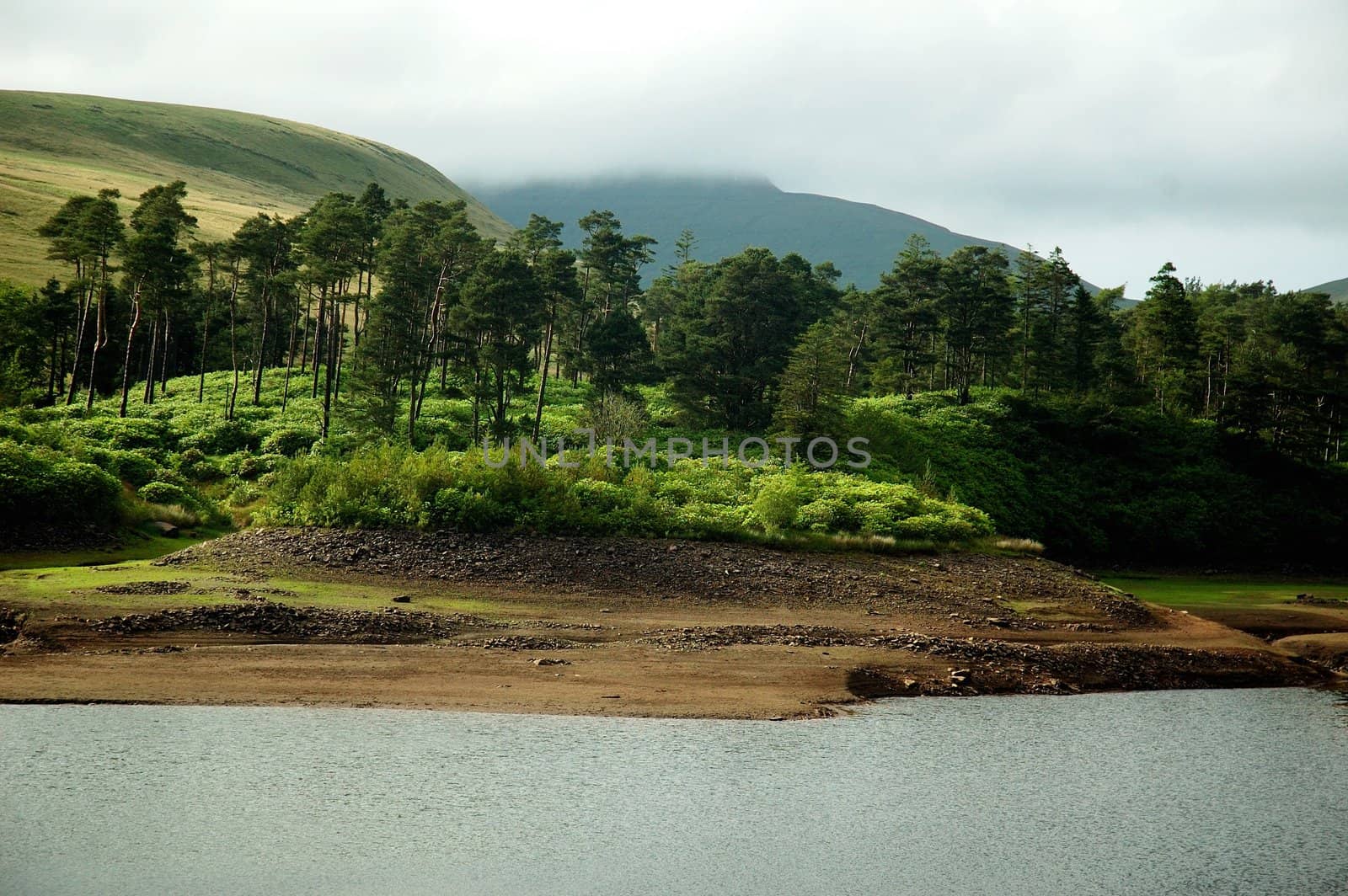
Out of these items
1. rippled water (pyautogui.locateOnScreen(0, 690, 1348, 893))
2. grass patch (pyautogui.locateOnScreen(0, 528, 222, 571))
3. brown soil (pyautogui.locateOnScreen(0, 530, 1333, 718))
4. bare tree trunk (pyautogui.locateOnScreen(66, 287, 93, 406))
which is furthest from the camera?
bare tree trunk (pyautogui.locateOnScreen(66, 287, 93, 406))

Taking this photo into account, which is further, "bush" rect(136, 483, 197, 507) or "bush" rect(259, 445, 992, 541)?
"bush" rect(136, 483, 197, 507)

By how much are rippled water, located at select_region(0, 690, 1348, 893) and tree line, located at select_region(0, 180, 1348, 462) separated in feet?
106

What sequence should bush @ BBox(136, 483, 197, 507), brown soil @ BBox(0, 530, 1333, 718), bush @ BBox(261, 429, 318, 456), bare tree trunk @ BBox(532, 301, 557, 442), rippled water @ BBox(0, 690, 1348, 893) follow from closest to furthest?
rippled water @ BBox(0, 690, 1348, 893)
brown soil @ BBox(0, 530, 1333, 718)
bush @ BBox(136, 483, 197, 507)
bush @ BBox(261, 429, 318, 456)
bare tree trunk @ BBox(532, 301, 557, 442)

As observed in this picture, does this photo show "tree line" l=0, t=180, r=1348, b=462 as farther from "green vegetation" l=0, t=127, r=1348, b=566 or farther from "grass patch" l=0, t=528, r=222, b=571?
"grass patch" l=0, t=528, r=222, b=571

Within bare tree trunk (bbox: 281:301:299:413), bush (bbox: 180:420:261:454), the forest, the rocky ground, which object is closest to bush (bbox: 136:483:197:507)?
the forest

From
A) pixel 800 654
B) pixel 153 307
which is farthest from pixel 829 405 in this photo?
pixel 153 307

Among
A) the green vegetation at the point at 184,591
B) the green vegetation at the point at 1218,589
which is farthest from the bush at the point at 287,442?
the green vegetation at the point at 1218,589

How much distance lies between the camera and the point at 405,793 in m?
12.5

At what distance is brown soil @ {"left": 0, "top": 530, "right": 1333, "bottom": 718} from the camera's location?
57.5 ft

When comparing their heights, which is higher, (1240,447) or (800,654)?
(1240,447)

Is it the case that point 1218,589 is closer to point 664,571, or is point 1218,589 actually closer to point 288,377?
point 664,571

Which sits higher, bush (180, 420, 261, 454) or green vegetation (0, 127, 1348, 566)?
green vegetation (0, 127, 1348, 566)

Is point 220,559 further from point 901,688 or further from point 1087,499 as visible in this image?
point 1087,499

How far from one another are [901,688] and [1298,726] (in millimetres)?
7316
